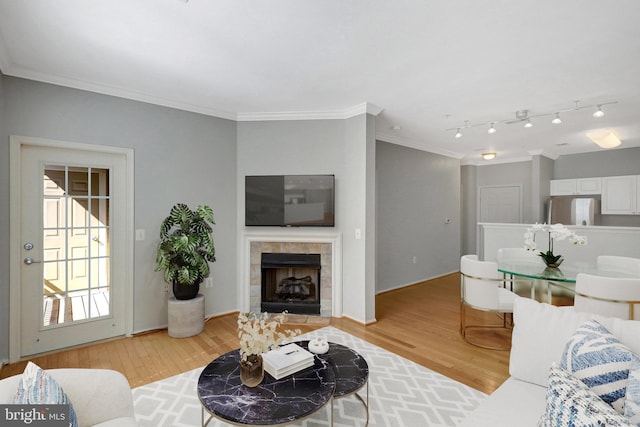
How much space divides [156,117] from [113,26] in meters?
1.41

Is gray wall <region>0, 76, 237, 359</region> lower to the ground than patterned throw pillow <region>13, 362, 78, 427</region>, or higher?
higher

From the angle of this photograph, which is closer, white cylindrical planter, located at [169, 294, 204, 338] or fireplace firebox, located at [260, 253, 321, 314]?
white cylindrical planter, located at [169, 294, 204, 338]

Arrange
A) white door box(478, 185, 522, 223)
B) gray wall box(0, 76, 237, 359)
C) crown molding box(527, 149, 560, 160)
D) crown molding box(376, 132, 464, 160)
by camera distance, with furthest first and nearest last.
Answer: white door box(478, 185, 522, 223), crown molding box(527, 149, 560, 160), crown molding box(376, 132, 464, 160), gray wall box(0, 76, 237, 359)

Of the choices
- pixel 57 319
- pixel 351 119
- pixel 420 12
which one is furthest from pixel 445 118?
pixel 57 319

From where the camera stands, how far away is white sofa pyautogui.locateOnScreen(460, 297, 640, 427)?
1373 mm

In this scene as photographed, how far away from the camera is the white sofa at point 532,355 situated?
137 cm

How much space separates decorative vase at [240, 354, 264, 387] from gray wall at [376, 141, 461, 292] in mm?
3667

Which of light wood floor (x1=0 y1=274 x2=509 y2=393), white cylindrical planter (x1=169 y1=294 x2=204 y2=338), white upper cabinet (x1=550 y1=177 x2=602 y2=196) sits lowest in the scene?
light wood floor (x1=0 y1=274 x2=509 y2=393)

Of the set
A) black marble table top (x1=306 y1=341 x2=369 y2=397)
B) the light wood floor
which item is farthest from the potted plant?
black marble table top (x1=306 y1=341 x2=369 y2=397)

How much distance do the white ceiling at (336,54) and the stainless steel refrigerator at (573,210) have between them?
8.34ft

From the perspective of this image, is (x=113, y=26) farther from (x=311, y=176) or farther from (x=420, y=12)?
(x=311, y=176)

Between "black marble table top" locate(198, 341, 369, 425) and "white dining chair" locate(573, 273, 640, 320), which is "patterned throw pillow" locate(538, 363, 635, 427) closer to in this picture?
"black marble table top" locate(198, 341, 369, 425)

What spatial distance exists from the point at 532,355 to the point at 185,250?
299cm

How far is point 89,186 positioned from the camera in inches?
127
